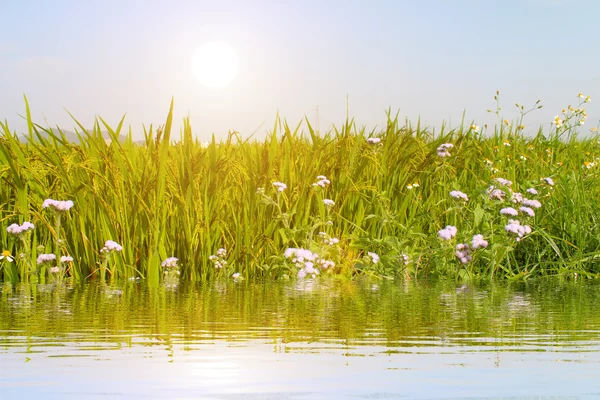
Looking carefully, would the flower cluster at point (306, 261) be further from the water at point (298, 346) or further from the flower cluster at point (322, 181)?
the water at point (298, 346)

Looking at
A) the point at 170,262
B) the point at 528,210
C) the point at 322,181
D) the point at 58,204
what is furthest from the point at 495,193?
the point at 58,204

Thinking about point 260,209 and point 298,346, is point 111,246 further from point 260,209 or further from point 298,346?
point 298,346

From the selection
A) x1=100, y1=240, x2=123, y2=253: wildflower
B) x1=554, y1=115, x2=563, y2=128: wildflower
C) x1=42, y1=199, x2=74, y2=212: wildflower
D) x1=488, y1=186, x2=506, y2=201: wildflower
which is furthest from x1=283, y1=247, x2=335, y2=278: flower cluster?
x1=554, y1=115, x2=563, y2=128: wildflower

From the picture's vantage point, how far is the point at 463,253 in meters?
4.84

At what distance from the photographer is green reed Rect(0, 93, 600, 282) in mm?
4477

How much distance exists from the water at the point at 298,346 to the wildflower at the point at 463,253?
1887 millimetres

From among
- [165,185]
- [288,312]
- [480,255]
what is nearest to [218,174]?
[165,185]

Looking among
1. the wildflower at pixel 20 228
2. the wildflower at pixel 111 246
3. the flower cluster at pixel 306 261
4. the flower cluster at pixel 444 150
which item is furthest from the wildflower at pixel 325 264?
the wildflower at pixel 20 228

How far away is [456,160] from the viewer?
21.2ft

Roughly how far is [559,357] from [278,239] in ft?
11.5

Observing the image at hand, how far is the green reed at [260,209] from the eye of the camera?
4477 millimetres

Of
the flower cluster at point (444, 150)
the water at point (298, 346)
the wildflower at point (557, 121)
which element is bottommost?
the water at point (298, 346)

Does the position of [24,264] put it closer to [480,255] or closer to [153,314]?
[153,314]

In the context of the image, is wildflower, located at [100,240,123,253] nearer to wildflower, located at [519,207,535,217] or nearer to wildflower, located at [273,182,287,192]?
wildflower, located at [273,182,287,192]
